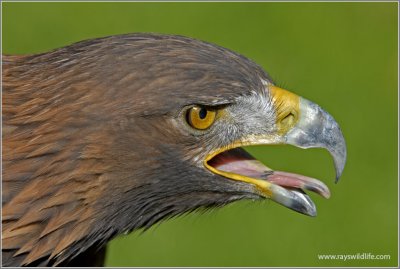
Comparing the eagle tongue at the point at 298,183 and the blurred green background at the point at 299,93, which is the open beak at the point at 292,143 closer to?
the eagle tongue at the point at 298,183

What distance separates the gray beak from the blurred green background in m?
3.35

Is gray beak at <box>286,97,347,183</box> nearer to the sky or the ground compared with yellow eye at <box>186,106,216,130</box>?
nearer to the ground

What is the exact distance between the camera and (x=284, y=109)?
13.0ft

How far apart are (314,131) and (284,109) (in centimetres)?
15

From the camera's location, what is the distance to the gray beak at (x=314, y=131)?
3.97 metres

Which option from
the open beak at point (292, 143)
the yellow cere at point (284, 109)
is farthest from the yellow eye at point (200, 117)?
the yellow cere at point (284, 109)

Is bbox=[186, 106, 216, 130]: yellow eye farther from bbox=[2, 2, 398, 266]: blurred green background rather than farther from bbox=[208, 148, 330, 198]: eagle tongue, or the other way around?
bbox=[2, 2, 398, 266]: blurred green background

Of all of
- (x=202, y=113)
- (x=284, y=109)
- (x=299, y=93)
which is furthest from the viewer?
(x=299, y=93)

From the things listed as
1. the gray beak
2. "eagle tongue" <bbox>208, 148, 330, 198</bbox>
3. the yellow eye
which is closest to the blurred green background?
"eagle tongue" <bbox>208, 148, 330, 198</bbox>

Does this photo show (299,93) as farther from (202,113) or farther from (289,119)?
(202,113)

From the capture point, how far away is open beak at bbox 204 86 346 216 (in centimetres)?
395

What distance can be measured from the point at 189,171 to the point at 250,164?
0.30 m

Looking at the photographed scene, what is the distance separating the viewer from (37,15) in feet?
32.9

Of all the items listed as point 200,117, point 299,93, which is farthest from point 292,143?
point 299,93
